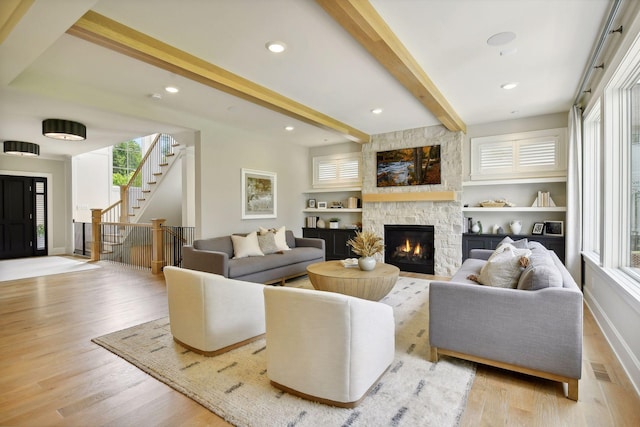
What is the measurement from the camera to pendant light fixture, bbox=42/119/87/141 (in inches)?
Result: 199

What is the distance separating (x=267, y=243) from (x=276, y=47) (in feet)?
10.5

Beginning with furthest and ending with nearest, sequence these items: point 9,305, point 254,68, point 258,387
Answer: point 9,305
point 254,68
point 258,387

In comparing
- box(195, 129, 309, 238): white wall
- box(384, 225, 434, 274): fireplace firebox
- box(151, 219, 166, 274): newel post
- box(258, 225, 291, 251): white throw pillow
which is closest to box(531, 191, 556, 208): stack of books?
box(384, 225, 434, 274): fireplace firebox

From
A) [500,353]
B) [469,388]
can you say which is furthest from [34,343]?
[500,353]

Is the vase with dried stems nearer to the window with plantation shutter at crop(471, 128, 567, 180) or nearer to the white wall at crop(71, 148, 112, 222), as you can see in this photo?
the window with plantation shutter at crop(471, 128, 567, 180)

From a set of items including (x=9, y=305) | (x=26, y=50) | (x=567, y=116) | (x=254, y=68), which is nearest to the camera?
(x=26, y=50)

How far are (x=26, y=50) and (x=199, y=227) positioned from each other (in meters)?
3.18

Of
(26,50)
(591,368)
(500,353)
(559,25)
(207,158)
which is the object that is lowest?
(591,368)

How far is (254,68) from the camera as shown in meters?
3.47

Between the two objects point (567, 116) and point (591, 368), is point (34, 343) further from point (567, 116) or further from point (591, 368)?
point (567, 116)

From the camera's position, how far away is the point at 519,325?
7.29 ft

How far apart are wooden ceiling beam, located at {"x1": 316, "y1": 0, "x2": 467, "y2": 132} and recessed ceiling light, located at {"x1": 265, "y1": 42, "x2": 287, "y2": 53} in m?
0.70

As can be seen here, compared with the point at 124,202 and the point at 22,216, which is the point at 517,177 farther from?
the point at 22,216

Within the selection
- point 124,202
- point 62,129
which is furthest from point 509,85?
point 124,202
